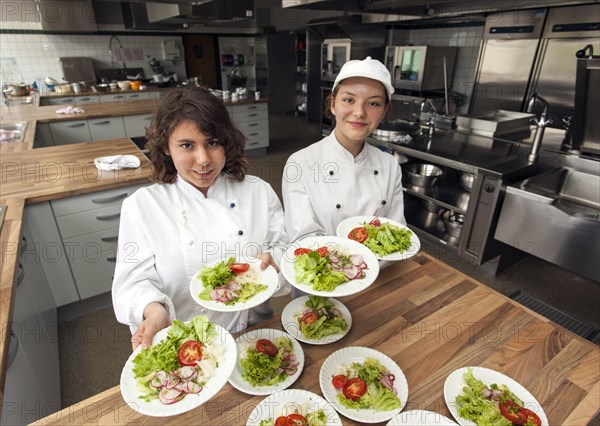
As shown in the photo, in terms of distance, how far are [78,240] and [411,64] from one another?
4.39m

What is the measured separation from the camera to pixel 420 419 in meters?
0.81

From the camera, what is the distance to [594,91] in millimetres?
2262

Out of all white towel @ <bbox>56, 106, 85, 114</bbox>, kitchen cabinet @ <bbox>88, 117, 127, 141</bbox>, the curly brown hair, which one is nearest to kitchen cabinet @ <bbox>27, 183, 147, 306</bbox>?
the curly brown hair

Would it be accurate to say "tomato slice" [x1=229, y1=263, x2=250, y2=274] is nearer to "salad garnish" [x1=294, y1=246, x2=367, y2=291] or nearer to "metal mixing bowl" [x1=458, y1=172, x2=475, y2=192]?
"salad garnish" [x1=294, y1=246, x2=367, y2=291]

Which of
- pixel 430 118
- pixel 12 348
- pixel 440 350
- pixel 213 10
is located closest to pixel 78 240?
pixel 12 348

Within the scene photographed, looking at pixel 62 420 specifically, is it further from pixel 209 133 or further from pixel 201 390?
pixel 209 133

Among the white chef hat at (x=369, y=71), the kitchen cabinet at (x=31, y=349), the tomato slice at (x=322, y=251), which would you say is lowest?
the kitchen cabinet at (x=31, y=349)

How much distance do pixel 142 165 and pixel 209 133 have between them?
5.07 ft

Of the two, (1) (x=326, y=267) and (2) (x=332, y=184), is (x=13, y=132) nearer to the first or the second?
(2) (x=332, y=184)

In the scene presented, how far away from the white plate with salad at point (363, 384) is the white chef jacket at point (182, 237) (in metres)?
0.43

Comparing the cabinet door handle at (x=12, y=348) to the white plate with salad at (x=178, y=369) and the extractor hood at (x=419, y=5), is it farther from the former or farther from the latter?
the extractor hood at (x=419, y=5)

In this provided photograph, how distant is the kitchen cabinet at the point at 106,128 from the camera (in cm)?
398

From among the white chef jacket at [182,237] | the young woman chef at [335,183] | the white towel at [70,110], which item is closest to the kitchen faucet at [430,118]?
the young woman chef at [335,183]

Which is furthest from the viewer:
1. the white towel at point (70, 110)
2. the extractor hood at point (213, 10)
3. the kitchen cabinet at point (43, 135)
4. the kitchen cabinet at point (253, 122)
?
the kitchen cabinet at point (253, 122)
